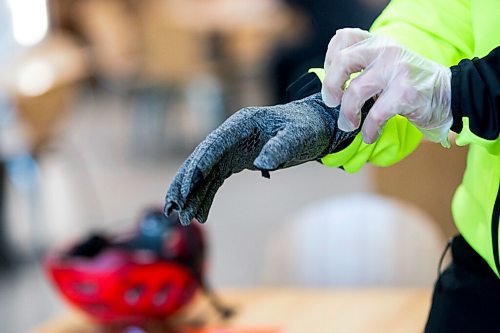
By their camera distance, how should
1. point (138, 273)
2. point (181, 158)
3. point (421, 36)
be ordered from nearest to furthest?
point (421, 36)
point (138, 273)
point (181, 158)

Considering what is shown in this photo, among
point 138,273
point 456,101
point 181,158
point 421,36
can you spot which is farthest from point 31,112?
point 456,101

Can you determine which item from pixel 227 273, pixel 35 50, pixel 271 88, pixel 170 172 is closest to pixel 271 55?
pixel 271 88

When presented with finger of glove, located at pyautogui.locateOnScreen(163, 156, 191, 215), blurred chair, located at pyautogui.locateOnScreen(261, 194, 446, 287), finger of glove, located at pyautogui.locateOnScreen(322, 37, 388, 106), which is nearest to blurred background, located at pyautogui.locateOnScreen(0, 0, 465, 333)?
blurred chair, located at pyautogui.locateOnScreen(261, 194, 446, 287)

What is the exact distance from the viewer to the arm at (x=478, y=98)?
26.2 inches

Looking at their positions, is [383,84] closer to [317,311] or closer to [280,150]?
[280,150]

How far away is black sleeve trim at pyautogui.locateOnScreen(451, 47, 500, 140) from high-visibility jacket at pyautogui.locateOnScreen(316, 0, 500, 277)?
88 millimetres

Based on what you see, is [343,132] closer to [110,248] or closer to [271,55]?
[110,248]

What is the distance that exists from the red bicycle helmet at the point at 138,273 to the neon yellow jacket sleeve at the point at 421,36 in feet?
2.22

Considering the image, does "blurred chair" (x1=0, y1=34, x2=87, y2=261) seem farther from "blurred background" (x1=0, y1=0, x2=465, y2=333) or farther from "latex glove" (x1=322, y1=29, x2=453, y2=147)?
"latex glove" (x1=322, y1=29, x2=453, y2=147)

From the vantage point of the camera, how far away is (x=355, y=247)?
68.9 inches

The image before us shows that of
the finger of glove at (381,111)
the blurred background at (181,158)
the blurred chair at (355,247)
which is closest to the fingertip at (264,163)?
the finger of glove at (381,111)

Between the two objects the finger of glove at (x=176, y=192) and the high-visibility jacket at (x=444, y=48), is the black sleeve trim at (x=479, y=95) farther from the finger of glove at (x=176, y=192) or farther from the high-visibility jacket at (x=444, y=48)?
the finger of glove at (x=176, y=192)

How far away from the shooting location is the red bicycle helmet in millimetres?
1396

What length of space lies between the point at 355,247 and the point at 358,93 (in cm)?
110
